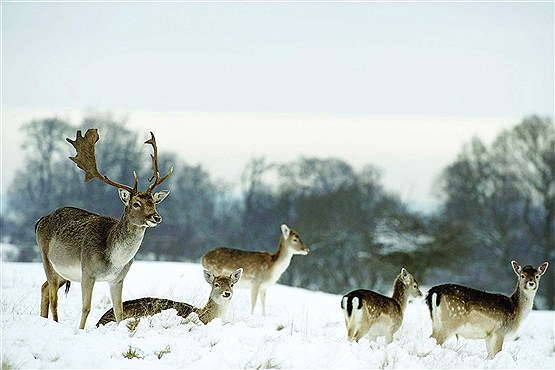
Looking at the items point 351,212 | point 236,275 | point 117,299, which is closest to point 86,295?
point 117,299

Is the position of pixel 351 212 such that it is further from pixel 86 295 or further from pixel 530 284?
pixel 86 295

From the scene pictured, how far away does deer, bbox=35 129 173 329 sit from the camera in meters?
8.06

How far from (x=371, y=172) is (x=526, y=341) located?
2617 centimetres

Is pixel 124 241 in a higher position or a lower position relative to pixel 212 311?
higher

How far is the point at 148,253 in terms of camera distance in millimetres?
34875

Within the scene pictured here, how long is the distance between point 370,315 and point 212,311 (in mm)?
1866

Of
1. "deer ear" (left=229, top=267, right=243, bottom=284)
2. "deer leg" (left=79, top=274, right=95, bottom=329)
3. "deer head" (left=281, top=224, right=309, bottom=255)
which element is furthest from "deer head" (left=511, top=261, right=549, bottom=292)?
"deer leg" (left=79, top=274, right=95, bottom=329)

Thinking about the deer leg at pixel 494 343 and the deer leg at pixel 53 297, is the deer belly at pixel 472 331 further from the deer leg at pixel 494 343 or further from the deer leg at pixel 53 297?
the deer leg at pixel 53 297

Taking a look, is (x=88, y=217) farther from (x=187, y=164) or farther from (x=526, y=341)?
(x=187, y=164)

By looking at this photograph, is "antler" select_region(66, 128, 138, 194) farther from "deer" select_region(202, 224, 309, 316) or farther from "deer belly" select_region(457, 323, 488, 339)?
"deer belly" select_region(457, 323, 488, 339)

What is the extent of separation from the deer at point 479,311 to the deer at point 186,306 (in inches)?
99.6

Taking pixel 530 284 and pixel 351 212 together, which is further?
pixel 351 212

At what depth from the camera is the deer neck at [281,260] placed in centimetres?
1301

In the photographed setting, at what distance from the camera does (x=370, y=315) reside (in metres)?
9.35
